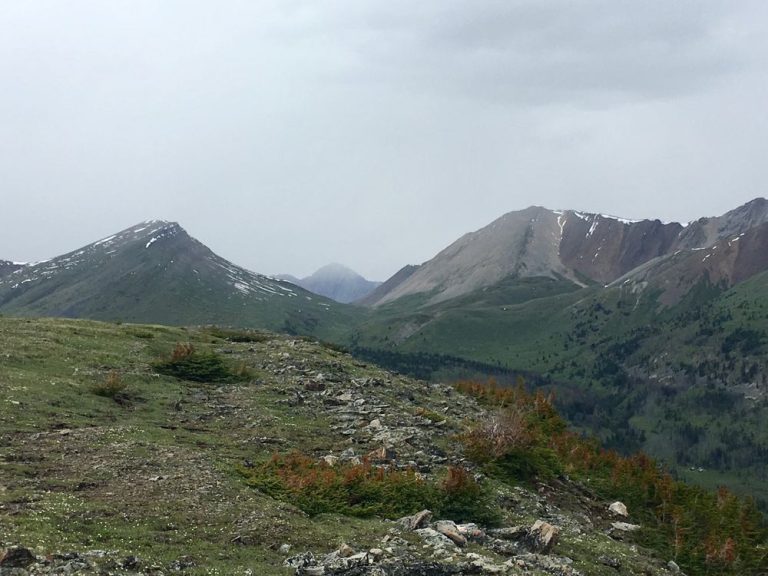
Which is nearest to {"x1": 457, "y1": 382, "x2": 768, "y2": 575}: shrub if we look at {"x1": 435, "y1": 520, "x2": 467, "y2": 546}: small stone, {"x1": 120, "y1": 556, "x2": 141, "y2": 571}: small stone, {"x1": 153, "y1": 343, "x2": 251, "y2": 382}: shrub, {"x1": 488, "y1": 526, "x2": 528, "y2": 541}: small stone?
{"x1": 488, "y1": 526, "x2": 528, "y2": 541}: small stone

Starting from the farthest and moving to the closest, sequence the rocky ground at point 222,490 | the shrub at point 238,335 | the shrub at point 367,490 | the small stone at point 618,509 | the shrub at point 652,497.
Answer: the shrub at point 238,335
the small stone at point 618,509
the shrub at point 652,497
the shrub at point 367,490
the rocky ground at point 222,490

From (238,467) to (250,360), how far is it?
2728 cm

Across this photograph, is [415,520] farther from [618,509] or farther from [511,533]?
[618,509]

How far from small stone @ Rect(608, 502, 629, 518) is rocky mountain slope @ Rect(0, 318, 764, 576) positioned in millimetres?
159

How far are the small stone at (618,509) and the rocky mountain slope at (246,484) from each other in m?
0.16

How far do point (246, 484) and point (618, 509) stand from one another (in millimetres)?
21829

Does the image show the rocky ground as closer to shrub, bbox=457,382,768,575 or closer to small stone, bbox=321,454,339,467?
small stone, bbox=321,454,339,467

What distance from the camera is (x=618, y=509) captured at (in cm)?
3481

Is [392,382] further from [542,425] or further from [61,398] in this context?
[61,398]

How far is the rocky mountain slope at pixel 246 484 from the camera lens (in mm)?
17719

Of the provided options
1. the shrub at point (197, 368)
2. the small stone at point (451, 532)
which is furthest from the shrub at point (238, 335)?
the small stone at point (451, 532)

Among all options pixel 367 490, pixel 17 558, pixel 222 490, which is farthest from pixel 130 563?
pixel 367 490

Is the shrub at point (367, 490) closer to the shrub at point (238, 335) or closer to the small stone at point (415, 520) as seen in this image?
the small stone at point (415, 520)

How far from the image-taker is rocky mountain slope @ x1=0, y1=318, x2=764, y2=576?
17.7 metres
